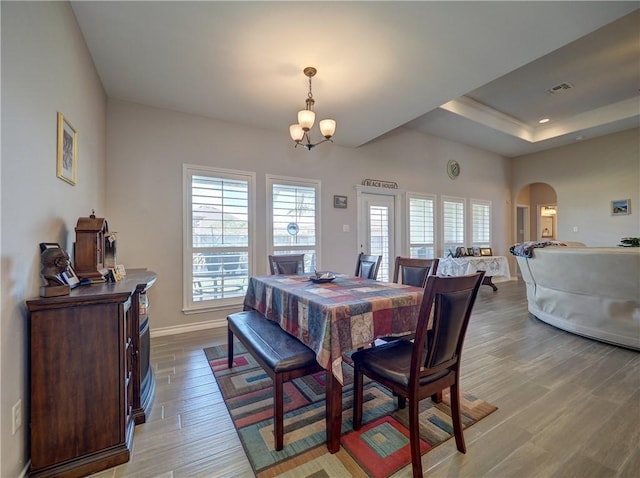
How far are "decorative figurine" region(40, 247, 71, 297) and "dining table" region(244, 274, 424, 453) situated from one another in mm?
1188

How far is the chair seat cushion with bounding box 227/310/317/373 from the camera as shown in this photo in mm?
1538

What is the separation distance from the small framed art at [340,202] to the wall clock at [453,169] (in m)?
2.87

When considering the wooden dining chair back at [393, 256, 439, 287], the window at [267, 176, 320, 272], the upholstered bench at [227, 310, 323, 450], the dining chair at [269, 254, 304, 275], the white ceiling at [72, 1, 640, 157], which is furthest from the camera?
the window at [267, 176, 320, 272]

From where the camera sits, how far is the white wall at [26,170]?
118 centimetres

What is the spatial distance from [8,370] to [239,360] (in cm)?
167

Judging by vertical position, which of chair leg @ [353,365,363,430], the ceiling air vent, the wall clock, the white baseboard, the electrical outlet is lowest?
the white baseboard

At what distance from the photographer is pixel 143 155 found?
10.9ft

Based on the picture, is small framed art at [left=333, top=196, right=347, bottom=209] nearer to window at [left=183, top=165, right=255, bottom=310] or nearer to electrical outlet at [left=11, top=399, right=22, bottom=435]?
window at [left=183, top=165, right=255, bottom=310]

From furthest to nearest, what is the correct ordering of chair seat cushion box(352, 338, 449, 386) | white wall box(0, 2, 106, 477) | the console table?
the console table → chair seat cushion box(352, 338, 449, 386) → white wall box(0, 2, 106, 477)

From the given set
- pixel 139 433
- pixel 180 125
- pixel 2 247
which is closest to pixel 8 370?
pixel 2 247

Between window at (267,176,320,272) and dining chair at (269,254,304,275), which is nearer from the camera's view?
dining chair at (269,254,304,275)

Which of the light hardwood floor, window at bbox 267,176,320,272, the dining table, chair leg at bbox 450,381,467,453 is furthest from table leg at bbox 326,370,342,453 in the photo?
window at bbox 267,176,320,272

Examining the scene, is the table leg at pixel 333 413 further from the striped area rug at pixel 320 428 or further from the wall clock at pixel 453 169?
the wall clock at pixel 453 169

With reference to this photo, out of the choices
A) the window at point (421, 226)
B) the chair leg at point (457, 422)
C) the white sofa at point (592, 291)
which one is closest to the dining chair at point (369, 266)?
the chair leg at point (457, 422)
